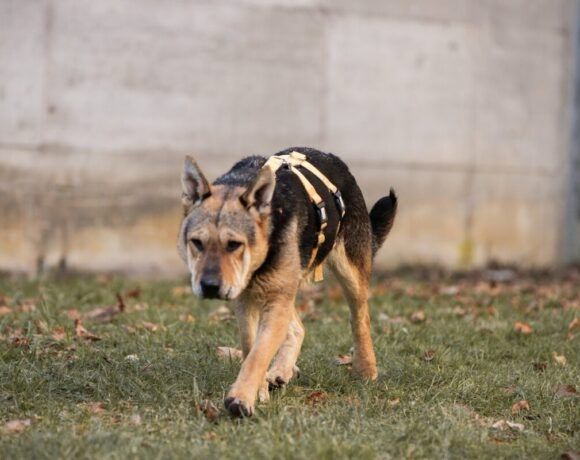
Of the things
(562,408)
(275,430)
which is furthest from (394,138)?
(275,430)

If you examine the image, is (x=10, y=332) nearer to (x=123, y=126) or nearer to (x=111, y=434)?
(x=111, y=434)

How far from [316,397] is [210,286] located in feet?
3.71

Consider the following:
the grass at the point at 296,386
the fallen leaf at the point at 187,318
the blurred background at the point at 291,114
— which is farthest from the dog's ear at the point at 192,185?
the blurred background at the point at 291,114

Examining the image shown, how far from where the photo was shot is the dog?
5.12 m

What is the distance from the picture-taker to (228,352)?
6766 millimetres

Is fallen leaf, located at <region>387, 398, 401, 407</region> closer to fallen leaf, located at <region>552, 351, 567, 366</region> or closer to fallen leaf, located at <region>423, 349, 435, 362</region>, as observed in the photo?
fallen leaf, located at <region>423, 349, 435, 362</region>

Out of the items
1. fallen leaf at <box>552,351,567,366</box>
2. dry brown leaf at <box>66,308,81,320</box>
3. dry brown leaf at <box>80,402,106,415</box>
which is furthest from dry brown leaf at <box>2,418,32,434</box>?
fallen leaf at <box>552,351,567,366</box>

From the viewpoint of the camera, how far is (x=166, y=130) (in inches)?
468

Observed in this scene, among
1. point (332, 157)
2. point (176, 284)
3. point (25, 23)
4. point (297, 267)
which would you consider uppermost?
point (25, 23)

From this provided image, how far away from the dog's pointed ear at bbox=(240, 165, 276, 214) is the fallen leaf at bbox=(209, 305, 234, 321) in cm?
287

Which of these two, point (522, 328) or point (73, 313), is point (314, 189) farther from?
point (73, 313)

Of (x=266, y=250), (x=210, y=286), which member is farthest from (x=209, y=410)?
(x=266, y=250)

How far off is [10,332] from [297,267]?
2.55 m

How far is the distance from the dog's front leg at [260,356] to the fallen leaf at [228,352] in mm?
1096
